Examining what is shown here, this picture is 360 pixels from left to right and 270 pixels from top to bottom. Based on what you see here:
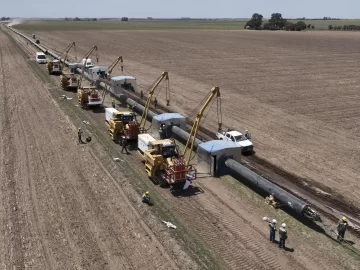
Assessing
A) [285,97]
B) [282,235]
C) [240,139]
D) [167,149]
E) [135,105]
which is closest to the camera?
[282,235]

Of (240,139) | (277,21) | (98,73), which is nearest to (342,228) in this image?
(240,139)

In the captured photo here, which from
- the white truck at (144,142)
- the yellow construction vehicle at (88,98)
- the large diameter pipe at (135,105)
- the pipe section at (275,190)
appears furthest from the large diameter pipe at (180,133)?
the yellow construction vehicle at (88,98)

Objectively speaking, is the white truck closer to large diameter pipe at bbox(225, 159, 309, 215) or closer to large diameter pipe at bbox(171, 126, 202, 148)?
large diameter pipe at bbox(171, 126, 202, 148)

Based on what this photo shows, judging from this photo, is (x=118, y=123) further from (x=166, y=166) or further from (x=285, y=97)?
(x=285, y=97)

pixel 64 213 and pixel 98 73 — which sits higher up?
pixel 98 73

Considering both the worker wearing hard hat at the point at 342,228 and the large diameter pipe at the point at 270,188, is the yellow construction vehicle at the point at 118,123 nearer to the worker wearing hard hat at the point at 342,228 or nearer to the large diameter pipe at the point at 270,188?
the large diameter pipe at the point at 270,188

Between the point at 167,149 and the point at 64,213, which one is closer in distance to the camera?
the point at 64,213

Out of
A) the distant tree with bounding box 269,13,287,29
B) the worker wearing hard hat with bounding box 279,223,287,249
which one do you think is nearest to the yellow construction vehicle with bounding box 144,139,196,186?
the worker wearing hard hat with bounding box 279,223,287,249
